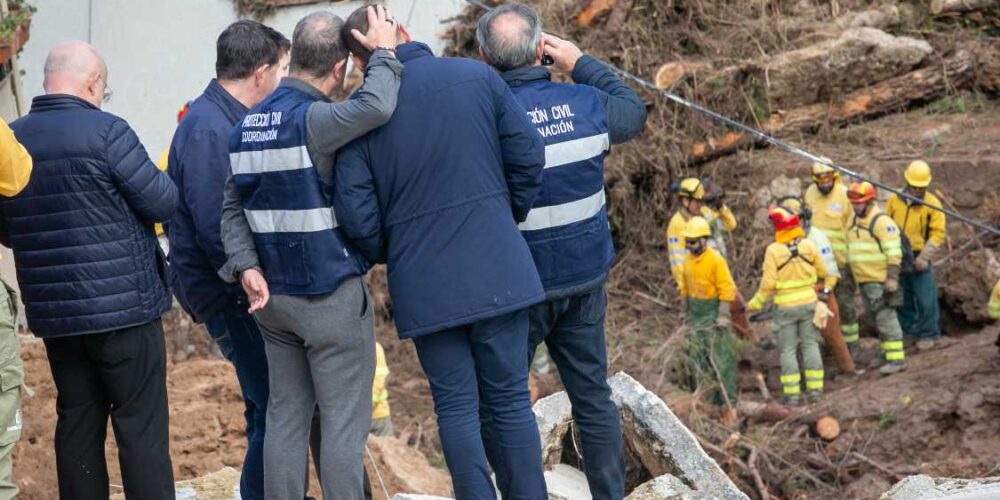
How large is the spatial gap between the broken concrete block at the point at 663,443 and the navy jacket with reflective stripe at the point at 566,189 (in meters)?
Answer: 1.57

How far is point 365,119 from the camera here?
13.2 feet

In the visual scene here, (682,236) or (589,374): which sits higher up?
(589,374)

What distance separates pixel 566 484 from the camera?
5840 millimetres

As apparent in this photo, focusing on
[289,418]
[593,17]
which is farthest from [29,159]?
[593,17]

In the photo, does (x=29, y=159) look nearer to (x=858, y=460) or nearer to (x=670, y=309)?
(x=858, y=460)

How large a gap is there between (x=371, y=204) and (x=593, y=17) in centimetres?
1168

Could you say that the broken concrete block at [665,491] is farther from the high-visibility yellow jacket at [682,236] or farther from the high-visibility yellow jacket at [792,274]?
the high-visibility yellow jacket at [682,236]

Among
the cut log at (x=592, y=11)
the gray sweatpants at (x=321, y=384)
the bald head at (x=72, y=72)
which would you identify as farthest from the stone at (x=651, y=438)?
the cut log at (x=592, y=11)

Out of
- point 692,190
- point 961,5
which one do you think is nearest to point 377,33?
point 692,190

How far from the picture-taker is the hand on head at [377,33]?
164 inches

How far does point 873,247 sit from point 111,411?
8.17m

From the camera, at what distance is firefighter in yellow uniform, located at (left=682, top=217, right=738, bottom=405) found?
11023 mm

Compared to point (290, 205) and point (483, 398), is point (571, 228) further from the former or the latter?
point (290, 205)

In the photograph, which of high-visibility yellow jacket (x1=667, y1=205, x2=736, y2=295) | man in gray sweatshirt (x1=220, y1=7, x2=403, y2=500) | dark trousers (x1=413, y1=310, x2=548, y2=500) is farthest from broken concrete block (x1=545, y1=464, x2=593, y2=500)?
high-visibility yellow jacket (x1=667, y1=205, x2=736, y2=295)
